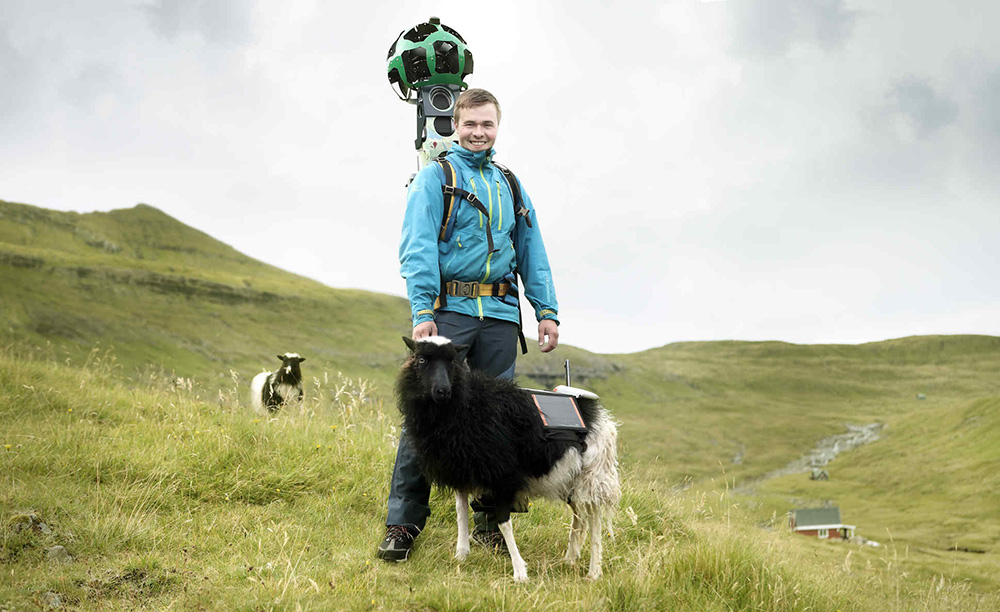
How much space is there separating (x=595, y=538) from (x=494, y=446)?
113cm

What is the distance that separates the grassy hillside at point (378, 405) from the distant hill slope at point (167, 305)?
35 cm

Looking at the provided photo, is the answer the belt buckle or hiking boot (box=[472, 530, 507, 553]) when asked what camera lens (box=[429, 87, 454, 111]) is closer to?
the belt buckle

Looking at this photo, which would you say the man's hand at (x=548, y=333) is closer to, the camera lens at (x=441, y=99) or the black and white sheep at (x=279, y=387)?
the camera lens at (x=441, y=99)

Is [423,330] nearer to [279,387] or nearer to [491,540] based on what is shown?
[491,540]

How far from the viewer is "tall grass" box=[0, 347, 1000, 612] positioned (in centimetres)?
407

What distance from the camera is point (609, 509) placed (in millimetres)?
4816

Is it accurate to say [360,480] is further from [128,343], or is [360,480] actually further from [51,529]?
[128,343]

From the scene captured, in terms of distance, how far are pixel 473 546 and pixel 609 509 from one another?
118 centimetres

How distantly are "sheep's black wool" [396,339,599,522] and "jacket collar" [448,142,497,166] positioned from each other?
163cm

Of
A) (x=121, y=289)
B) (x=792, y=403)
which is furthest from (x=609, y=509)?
(x=792, y=403)

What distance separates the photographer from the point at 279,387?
40.2 feet

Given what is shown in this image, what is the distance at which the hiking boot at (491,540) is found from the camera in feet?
16.9

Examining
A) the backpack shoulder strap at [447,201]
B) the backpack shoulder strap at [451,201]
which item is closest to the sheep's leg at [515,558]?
the backpack shoulder strap at [451,201]

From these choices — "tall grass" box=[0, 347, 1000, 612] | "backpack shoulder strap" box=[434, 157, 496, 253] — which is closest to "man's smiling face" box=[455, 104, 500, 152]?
"backpack shoulder strap" box=[434, 157, 496, 253]
